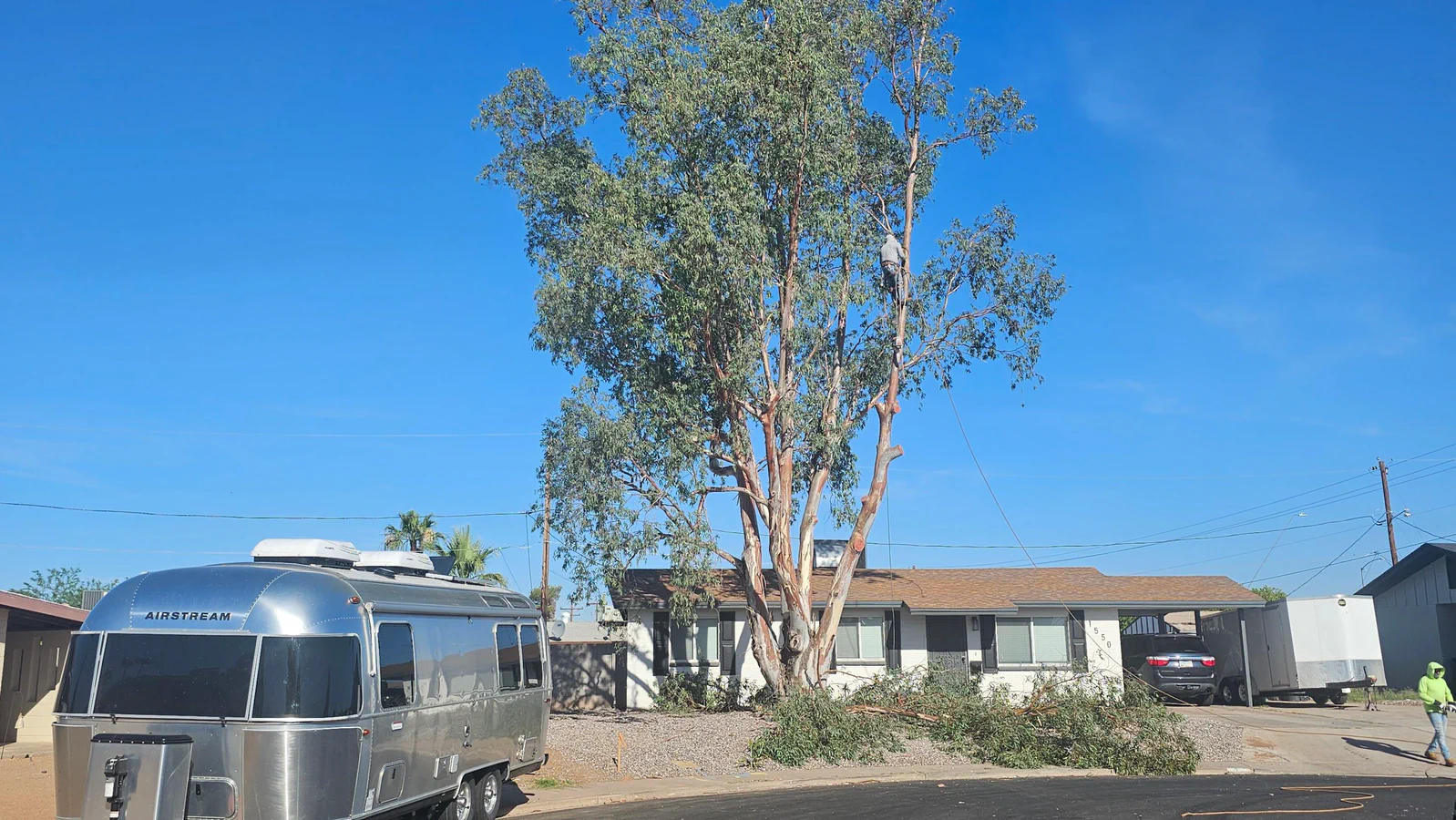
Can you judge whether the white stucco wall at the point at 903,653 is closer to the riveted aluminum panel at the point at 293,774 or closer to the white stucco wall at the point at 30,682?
the white stucco wall at the point at 30,682

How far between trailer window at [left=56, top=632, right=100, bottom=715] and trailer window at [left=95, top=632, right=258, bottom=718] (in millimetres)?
116

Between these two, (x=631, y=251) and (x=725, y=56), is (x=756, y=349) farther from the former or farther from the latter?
(x=725, y=56)

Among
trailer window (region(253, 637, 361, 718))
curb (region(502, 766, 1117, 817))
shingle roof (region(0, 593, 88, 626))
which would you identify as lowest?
curb (region(502, 766, 1117, 817))

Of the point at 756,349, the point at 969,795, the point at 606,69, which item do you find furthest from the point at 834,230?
the point at 969,795

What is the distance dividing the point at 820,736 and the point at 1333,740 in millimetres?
10462

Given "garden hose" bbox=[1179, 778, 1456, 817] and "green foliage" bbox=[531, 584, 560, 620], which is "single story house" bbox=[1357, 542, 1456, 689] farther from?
"green foliage" bbox=[531, 584, 560, 620]

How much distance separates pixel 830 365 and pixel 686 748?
9899 mm

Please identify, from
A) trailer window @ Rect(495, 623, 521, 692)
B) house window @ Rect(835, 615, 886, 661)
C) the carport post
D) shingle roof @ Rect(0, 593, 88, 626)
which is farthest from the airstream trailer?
the carport post

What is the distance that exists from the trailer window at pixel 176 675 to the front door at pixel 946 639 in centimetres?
2172

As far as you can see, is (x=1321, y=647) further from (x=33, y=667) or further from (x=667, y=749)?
(x=33, y=667)

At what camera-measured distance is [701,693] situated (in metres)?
27.2

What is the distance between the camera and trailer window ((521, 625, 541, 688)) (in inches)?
554

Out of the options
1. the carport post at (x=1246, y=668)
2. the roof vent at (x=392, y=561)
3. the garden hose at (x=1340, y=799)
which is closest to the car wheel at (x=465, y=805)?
the roof vent at (x=392, y=561)

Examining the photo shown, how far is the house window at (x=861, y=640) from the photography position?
2844 cm
